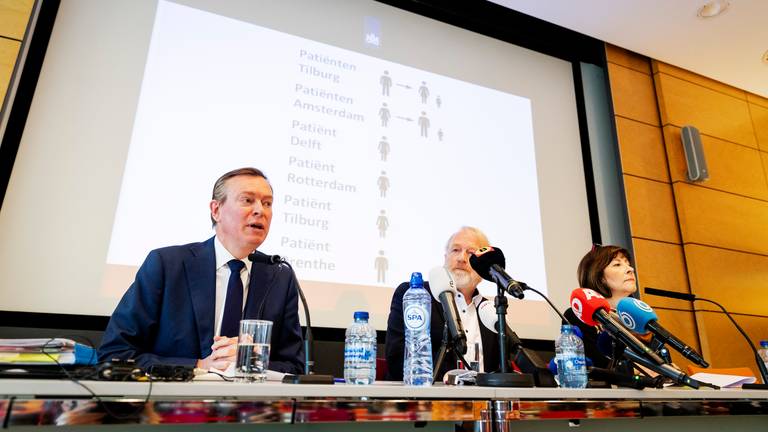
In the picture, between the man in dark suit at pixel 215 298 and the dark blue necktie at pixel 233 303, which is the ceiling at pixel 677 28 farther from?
the dark blue necktie at pixel 233 303

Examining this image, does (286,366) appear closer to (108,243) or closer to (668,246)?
(108,243)

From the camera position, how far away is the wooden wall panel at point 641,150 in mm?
3375

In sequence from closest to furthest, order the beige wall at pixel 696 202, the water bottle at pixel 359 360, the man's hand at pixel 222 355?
1. the water bottle at pixel 359 360
2. the man's hand at pixel 222 355
3. the beige wall at pixel 696 202

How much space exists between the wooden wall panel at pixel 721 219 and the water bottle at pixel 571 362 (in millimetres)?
2478

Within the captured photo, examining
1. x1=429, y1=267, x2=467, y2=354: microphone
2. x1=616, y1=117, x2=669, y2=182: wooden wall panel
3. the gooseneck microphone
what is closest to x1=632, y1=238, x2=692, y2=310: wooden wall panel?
x1=616, y1=117, x2=669, y2=182: wooden wall panel

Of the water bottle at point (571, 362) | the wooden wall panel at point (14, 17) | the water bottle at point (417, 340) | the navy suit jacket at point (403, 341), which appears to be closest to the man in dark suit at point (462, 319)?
the navy suit jacket at point (403, 341)

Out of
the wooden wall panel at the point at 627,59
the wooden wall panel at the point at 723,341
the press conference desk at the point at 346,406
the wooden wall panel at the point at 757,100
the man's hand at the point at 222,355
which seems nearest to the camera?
the press conference desk at the point at 346,406

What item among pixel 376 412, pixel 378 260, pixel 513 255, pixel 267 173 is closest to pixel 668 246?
pixel 513 255

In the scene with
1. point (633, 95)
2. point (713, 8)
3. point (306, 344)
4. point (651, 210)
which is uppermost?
point (713, 8)

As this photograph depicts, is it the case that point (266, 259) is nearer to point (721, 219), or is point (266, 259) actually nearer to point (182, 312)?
point (182, 312)

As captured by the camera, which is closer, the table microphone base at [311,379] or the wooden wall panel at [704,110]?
the table microphone base at [311,379]

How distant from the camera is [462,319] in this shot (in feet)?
7.16

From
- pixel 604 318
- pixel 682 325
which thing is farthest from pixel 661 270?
pixel 604 318

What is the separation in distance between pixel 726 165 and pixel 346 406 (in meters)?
3.97
